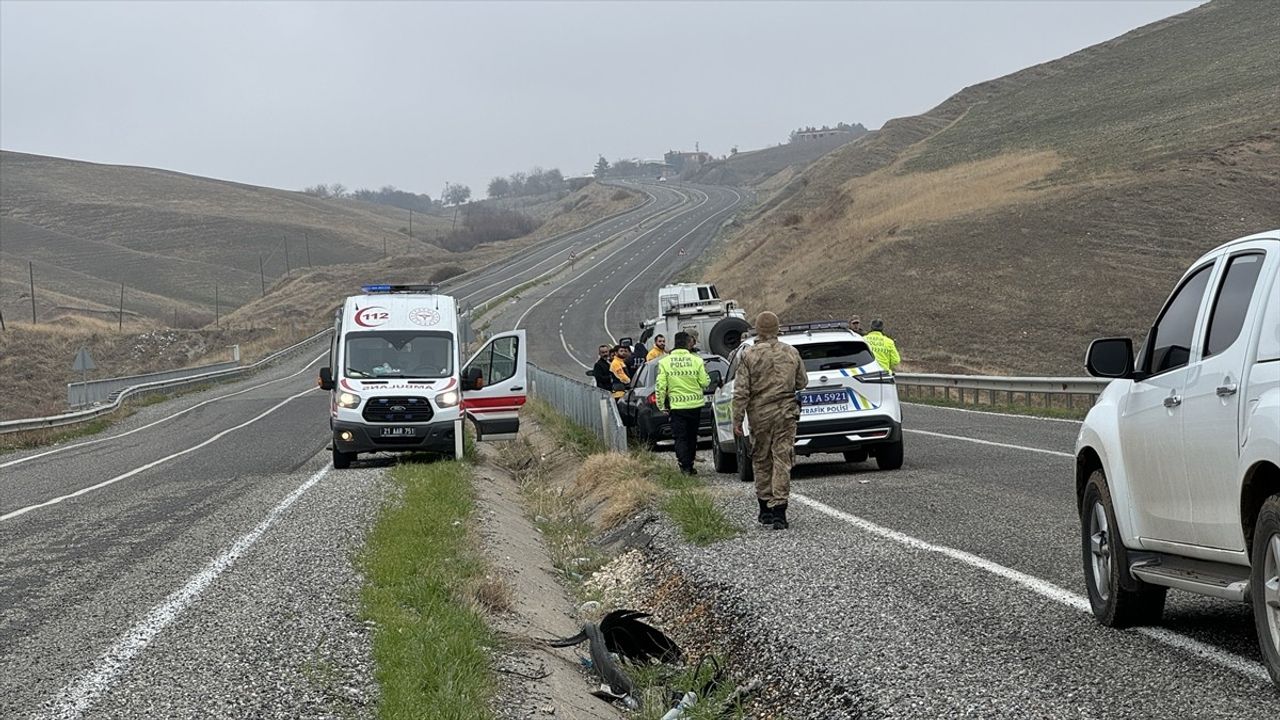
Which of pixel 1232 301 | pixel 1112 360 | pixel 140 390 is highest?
pixel 1232 301

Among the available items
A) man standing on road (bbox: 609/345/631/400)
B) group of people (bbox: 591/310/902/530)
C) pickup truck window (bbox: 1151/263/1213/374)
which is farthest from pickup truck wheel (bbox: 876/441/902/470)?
pickup truck window (bbox: 1151/263/1213/374)

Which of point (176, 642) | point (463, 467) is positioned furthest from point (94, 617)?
point (463, 467)

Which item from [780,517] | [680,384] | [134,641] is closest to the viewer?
[134,641]

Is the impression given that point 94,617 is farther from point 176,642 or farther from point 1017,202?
point 1017,202

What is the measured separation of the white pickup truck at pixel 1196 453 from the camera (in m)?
5.52

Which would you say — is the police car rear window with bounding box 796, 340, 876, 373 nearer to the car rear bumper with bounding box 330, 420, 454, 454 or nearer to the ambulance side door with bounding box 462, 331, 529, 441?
the car rear bumper with bounding box 330, 420, 454, 454

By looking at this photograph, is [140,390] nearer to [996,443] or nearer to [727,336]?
[727,336]

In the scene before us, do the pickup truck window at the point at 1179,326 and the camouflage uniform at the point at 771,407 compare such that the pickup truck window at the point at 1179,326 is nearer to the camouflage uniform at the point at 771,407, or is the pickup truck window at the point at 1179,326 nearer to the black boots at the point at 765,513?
the camouflage uniform at the point at 771,407

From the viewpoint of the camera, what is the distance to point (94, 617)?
30.2ft

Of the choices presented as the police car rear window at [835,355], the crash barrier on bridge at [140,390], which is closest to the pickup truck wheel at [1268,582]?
the police car rear window at [835,355]

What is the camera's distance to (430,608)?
9.40 m

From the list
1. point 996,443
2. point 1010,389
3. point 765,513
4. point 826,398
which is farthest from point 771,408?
point 1010,389

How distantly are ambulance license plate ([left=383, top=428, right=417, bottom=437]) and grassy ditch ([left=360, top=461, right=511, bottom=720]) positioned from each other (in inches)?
213

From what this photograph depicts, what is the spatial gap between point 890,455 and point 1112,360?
9613mm
